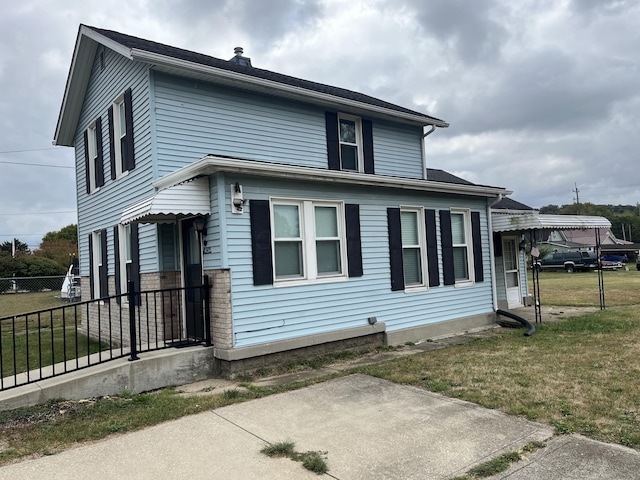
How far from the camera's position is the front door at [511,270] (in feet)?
42.8

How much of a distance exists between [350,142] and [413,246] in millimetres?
3219

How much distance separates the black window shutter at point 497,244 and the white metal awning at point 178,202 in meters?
8.27

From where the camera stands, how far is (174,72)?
7.89 m

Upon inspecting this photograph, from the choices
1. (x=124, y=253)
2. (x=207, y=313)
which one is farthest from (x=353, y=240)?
(x=124, y=253)

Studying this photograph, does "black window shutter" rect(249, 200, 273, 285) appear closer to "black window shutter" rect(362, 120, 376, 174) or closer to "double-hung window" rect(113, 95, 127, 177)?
"double-hung window" rect(113, 95, 127, 177)

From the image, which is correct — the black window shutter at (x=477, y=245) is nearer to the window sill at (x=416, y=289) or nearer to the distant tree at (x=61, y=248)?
the window sill at (x=416, y=289)

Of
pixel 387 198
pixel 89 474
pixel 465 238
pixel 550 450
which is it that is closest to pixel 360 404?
pixel 550 450

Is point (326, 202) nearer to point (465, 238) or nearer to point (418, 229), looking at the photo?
point (418, 229)

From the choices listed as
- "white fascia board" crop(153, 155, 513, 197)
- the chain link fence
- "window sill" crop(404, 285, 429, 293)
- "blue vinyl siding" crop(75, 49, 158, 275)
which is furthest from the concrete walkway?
the chain link fence

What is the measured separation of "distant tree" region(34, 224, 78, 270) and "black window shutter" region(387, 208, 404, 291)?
3073 centimetres

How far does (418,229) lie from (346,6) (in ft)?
19.4

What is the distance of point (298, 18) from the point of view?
11703 mm

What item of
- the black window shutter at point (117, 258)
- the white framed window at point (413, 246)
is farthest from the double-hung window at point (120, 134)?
the white framed window at point (413, 246)

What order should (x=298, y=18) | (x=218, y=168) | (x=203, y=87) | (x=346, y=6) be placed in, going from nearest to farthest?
(x=218, y=168)
(x=203, y=87)
(x=346, y=6)
(x=298, y=18)
